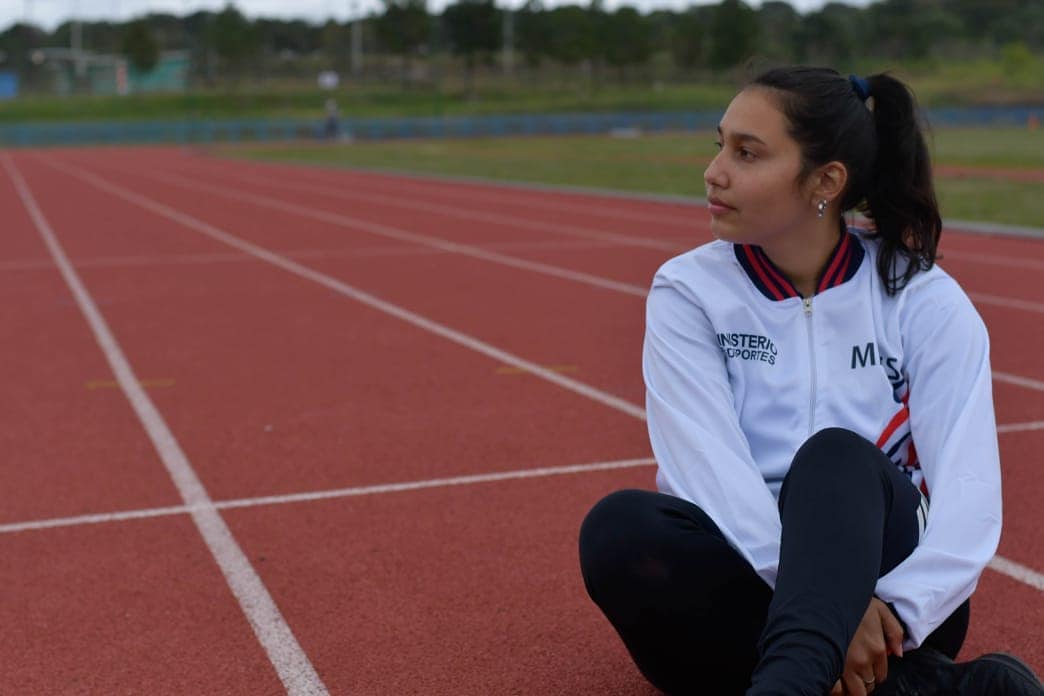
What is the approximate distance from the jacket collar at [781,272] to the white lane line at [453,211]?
1050 cm

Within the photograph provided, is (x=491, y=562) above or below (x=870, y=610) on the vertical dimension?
below

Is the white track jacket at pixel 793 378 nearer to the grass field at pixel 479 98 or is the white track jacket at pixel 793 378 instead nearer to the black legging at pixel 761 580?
the black legging at pixel 761 580

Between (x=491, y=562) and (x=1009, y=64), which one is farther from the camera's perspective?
(x=1009, y=64)

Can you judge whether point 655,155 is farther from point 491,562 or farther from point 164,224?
point 491,562

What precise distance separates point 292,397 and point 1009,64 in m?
78.7

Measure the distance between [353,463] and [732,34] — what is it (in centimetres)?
8469

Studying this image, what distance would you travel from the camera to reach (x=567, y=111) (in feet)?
240

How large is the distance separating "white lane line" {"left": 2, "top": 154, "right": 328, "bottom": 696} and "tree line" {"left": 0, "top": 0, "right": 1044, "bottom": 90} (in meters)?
72.9

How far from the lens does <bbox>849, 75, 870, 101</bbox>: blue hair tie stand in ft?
9.33

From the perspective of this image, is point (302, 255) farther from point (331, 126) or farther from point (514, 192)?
point (331, 126)

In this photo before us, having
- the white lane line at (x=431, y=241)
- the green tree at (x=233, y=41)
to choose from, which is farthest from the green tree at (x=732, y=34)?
the white lane line at (x=431, y=241)

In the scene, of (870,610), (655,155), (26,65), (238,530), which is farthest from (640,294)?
(26,65)

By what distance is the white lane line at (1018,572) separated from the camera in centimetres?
406

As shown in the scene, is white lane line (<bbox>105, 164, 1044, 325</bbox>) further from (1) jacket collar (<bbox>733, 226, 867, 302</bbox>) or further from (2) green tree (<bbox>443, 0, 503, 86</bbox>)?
(2) green tree (<bbox>443, 0, 503, 86</bbox>)
